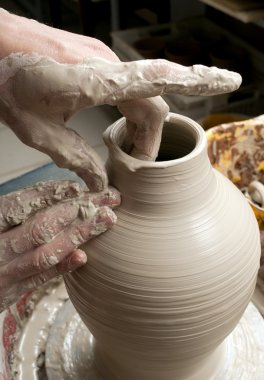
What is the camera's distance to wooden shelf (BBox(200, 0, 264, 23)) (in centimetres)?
225

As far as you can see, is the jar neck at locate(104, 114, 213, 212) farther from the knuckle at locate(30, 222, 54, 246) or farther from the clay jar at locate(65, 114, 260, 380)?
the knuckle at locate(30, 222, 54, 246)

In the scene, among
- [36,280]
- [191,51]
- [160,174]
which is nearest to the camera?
[160,174]

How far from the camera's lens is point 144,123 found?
3.27 ft

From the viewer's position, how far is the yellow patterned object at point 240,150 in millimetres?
1812

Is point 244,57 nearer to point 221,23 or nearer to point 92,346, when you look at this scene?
point 221,23

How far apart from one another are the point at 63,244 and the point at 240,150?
1.09m

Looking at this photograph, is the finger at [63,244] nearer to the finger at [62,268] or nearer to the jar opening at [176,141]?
the finger at [62,268]

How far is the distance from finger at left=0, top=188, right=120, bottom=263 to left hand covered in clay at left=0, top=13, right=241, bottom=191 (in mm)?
90

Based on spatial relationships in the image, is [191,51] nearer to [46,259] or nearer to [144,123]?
[144,123]

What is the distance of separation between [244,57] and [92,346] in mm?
A: 2237

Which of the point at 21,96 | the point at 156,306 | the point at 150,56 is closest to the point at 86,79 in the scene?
the point at 21,96

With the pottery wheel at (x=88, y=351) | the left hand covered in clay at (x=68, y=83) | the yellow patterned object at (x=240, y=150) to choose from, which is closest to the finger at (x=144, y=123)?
the left hand covered in clay at (x=68, y=83)

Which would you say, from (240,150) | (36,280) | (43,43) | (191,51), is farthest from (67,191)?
(191,51)

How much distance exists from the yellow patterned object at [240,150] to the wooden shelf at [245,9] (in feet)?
2.19
